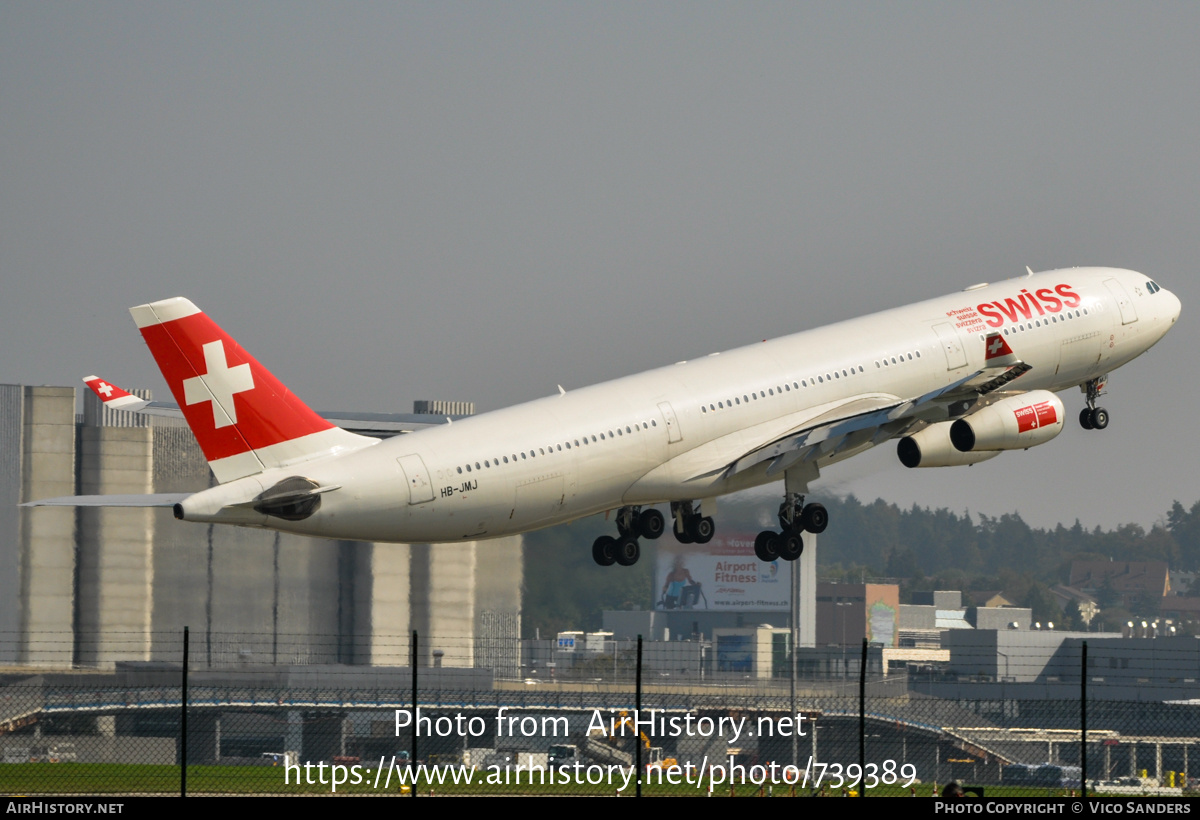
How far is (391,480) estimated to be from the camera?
131 ft

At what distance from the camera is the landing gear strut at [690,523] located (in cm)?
5053

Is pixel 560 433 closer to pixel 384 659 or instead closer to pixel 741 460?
pixel 741 460

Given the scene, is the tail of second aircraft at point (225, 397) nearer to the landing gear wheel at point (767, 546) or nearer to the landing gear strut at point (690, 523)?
the landing gear strut at point (690, 523)

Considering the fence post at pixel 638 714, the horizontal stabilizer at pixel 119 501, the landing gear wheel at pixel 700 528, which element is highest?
the horizontal stabilizer at pixel 119 501

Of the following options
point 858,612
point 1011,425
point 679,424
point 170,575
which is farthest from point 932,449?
point 858,612

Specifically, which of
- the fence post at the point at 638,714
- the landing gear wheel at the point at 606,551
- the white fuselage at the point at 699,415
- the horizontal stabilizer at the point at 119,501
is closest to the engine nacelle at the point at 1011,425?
the white fuselage at the point at 699,415

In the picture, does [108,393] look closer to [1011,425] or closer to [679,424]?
[679,424]

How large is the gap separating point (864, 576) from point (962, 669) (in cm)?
7054

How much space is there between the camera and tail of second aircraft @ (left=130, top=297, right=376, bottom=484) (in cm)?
3834

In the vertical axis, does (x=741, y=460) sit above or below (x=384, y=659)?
above

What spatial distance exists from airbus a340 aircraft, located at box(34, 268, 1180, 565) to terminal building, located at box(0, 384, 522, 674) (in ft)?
141

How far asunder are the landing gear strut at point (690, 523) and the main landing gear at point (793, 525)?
5.48 feet

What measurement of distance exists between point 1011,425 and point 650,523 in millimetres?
10720
